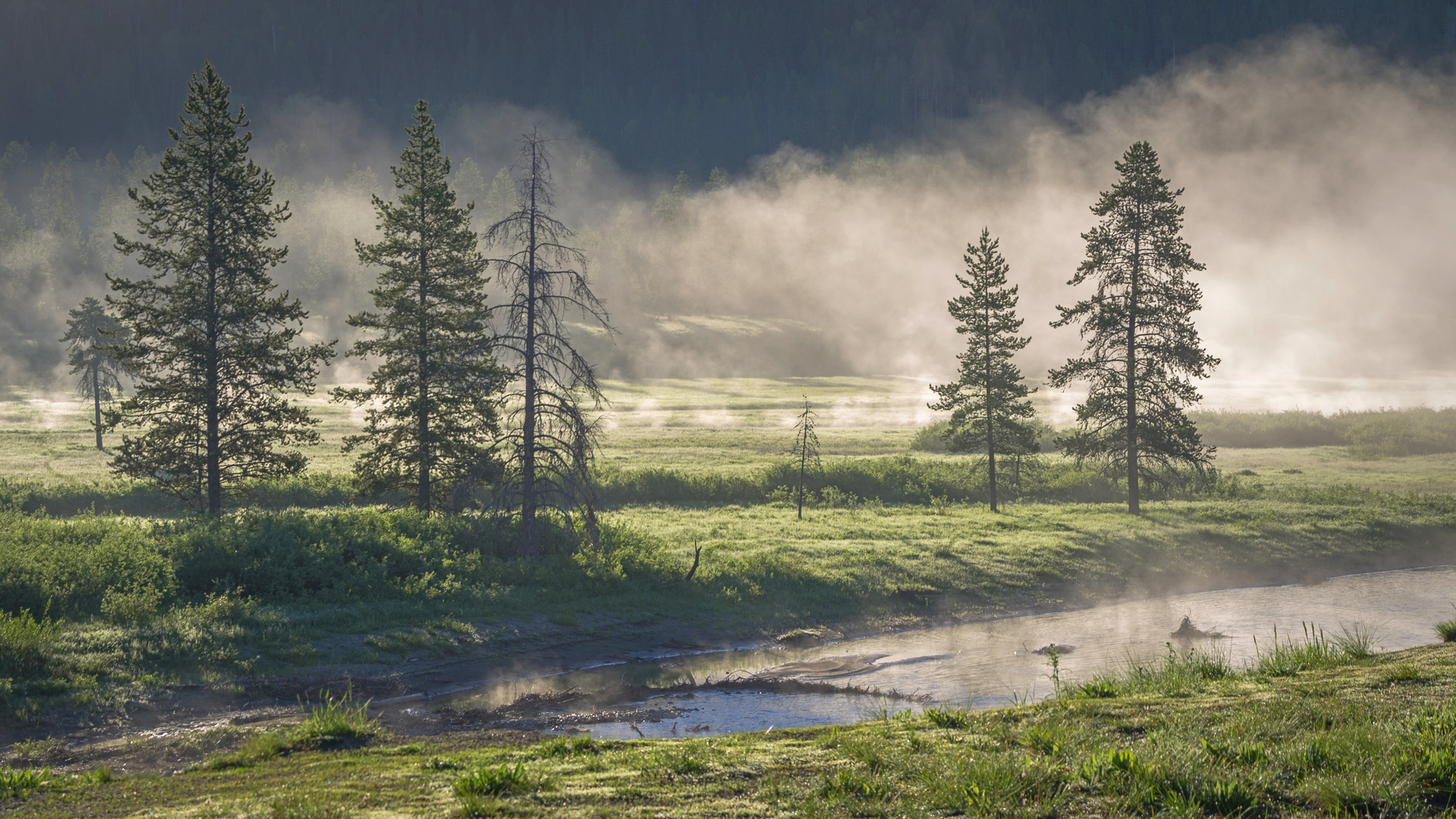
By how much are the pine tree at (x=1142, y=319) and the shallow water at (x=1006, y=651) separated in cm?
1019

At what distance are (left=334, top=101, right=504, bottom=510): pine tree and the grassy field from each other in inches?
130

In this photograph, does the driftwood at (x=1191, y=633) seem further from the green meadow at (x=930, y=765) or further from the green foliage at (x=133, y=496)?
the green foliage at (x=133, y=496)

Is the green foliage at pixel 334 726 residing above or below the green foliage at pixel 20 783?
below

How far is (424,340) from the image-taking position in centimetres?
3144

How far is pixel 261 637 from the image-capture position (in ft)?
64.2

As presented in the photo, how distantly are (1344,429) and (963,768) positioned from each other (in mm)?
82084

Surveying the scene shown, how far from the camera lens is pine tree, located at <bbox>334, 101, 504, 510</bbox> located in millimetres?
30906

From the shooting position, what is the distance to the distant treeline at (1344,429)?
66938mm

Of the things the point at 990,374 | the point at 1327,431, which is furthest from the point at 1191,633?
the point at 1327,431

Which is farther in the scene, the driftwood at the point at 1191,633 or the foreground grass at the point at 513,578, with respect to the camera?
the driftwood at the point at 1191,633

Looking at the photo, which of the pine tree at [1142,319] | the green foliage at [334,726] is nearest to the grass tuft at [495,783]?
the green foliage at [334,726]

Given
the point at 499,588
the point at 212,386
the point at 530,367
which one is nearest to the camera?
the point at 499,588

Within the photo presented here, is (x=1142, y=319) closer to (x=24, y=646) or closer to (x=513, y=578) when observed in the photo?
(x=513, y=578)

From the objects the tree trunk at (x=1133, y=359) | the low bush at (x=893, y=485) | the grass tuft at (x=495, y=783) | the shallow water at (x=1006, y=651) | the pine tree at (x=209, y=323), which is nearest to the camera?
the grass tuft at (x=495, y=783)
